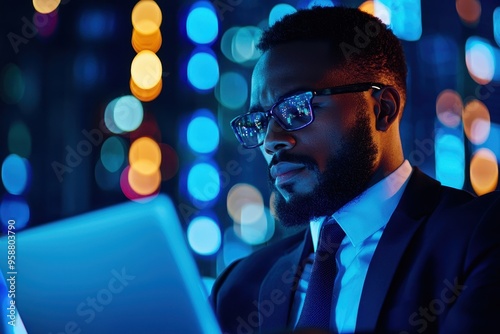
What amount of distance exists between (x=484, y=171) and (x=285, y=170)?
4.34 meters

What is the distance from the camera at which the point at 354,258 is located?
136cm

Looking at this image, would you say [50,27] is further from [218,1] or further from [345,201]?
[345,201]

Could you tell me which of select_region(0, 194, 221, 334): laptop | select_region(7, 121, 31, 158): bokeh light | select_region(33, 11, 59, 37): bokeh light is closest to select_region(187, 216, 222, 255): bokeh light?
select_region(7, 121, 31, 158): bokeh light

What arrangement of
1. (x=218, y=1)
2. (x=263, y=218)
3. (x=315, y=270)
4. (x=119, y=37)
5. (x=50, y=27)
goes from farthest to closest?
(x=263, y=218) → (x=218, y=1) → (x=119, y=37) → (x=50, y=27) → (x=315, y=270)

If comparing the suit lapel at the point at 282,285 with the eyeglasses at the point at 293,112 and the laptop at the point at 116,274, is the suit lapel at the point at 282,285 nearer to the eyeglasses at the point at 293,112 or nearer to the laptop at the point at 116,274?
the eyeglasses at the point at 293,112

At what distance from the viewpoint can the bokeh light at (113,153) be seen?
383cm

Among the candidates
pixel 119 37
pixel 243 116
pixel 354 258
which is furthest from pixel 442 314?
pixel 119 37

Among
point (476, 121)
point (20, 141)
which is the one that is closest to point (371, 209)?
point (20, 141)

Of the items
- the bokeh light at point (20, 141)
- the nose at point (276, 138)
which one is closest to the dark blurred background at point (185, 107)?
the bokeh light at point (20, 141)

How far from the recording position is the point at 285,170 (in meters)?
1.42

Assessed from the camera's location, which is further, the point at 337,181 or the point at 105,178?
the point at 105,178

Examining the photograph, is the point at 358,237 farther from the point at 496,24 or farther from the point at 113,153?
the point at 496,24

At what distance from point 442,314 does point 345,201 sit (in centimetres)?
35

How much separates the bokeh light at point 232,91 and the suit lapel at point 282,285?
110 inches
